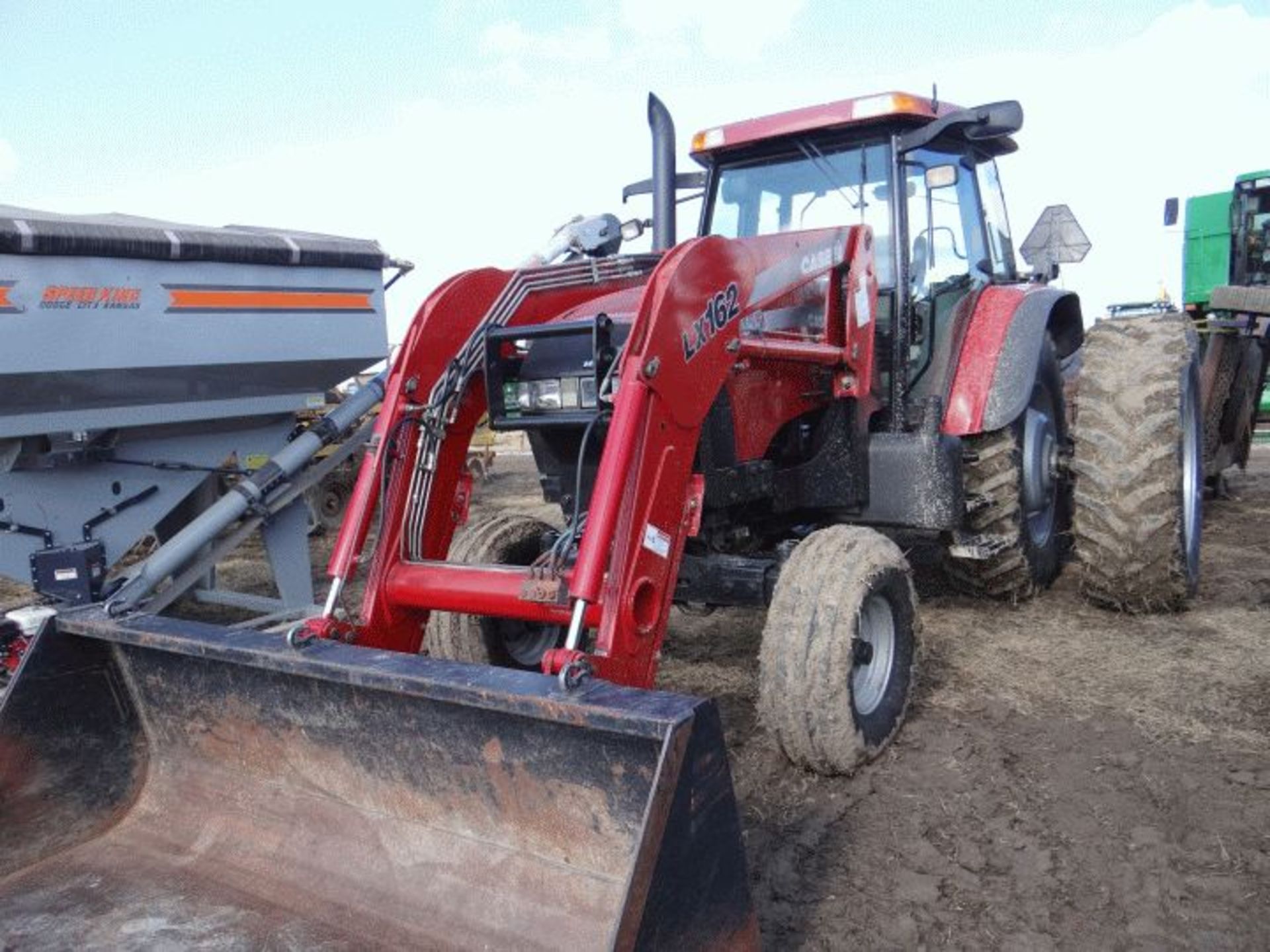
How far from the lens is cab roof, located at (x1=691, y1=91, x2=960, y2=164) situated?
429cm

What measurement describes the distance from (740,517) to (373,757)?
75.5 inches

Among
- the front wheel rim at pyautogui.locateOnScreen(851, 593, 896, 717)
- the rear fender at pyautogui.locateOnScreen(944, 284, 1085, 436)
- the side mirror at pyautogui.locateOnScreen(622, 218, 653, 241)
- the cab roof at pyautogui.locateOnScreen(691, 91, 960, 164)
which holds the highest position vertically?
the cab roof at pyautogui.locateOnScreen(691, 91, 960, 164)

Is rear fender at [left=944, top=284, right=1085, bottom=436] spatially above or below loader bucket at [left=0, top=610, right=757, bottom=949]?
above

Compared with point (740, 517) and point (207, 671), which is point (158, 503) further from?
point (740, 517)

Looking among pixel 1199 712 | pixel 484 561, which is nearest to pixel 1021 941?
pixel 1199 712

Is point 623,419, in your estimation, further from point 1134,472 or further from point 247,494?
point 247,494

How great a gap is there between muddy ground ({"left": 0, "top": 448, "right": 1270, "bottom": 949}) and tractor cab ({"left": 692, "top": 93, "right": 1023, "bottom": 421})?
4.48 feet

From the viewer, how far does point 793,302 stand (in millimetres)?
3955

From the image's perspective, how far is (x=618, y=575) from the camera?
9.32ft

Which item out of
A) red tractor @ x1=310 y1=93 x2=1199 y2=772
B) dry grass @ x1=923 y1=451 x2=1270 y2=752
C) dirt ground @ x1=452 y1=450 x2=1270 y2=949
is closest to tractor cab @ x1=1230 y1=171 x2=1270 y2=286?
dry grass @ x1=923 y1=451 x2=1270 y2=752

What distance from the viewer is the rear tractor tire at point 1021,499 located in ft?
15.0

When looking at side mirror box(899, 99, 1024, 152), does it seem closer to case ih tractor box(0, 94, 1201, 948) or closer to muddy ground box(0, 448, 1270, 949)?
case ih tractor box(0, 94, 1201, 948)

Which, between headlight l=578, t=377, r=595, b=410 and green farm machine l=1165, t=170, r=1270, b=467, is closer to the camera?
headlight l=578, t=377, r=595, b=410

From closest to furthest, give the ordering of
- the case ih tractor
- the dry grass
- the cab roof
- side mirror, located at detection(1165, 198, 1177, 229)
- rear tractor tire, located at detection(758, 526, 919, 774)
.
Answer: the case ih tractor < rear tractor tire, located at detection(758, 526, 919, 774) < the dry grass < the cab roof < side mirror, located at detection(1165, 198, 1177, 229)
